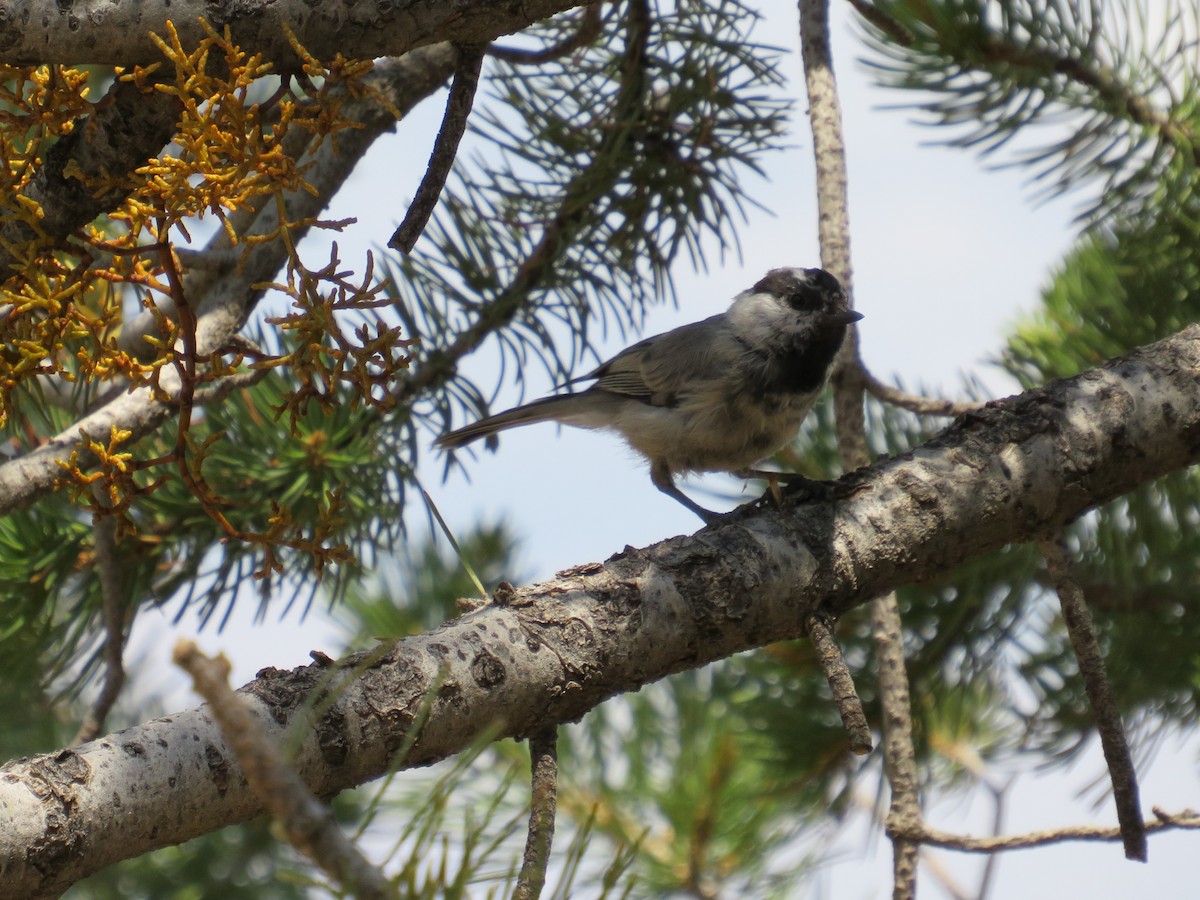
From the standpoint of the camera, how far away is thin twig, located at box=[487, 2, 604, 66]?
3.03m

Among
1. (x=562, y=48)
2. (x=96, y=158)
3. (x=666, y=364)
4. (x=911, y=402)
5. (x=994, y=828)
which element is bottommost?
(x=994, y=828)

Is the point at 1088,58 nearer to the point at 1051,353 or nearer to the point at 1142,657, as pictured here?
the point at 1051,353

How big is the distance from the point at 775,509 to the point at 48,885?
1.31 metres

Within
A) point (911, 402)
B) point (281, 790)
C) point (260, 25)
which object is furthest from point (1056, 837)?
point (260, 25)

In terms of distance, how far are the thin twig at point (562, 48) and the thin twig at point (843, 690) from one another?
1.84m

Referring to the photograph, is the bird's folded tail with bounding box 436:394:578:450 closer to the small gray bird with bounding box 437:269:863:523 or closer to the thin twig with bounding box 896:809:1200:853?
the small gray bird with bounding box 437:269:863:523

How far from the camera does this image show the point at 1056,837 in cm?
173

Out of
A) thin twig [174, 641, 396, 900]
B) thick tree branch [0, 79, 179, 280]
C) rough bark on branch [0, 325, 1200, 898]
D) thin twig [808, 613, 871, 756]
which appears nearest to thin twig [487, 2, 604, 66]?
thick tree branch [0, 79, 179, 280]

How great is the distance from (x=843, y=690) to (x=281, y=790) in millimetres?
1040

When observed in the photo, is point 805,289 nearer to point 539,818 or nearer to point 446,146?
point 446,146

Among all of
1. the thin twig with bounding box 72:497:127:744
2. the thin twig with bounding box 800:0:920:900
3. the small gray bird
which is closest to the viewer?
the thin twig with bounding box 800:0:920:900

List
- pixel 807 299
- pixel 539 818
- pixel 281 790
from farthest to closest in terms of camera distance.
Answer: pixel 807 299
pixel 539 818
pixel 281 790

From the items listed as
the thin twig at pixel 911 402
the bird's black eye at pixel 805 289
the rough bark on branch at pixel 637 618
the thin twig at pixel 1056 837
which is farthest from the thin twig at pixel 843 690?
the bird's black eye at pixel 805 289

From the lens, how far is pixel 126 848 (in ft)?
4.34
